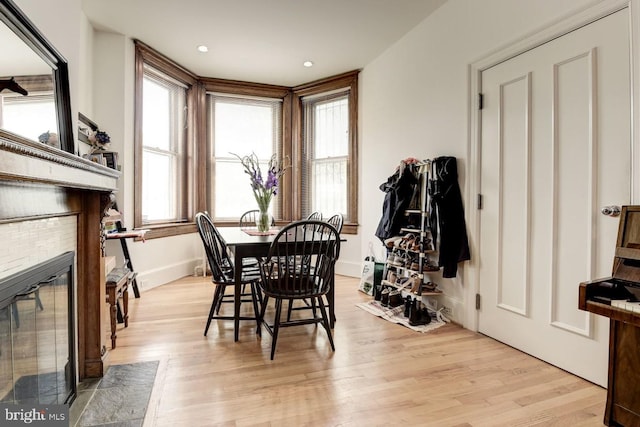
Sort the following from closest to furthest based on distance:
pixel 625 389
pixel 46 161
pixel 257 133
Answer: pixel 46 161 < pixel 625 389 < pixel 257 133

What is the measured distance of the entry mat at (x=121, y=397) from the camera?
1.50 metres

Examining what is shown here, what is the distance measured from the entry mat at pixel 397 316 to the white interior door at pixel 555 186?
34 centimetres

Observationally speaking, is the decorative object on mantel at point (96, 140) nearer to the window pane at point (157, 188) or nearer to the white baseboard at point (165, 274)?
the window pane at point (157, 188)

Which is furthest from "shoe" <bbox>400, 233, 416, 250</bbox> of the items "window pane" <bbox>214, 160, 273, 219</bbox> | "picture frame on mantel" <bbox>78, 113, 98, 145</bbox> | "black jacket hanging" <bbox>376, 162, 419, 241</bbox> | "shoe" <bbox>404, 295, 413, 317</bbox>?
"picture frame on mantel" <bbox>78, 113, 98, 145</bbox>

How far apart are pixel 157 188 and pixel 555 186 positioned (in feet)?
13.5

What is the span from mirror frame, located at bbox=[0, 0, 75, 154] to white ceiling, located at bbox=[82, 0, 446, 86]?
1.79 meters

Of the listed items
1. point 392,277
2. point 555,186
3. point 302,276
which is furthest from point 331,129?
point 555,186

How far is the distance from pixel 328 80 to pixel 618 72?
349cm

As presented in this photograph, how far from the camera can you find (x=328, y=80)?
4707 millimetres

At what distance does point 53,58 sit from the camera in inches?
60.6

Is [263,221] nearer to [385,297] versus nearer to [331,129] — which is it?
[385,297]

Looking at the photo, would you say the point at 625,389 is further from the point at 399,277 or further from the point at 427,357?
the point at 399,277

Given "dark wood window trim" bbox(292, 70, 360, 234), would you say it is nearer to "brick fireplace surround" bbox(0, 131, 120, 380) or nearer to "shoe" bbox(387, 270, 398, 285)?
"shoe" bbox(387, 270, 398, 285)

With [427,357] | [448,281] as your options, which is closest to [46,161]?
[427,357]
